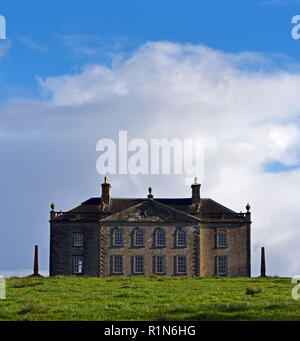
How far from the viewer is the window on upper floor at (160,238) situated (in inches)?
2404

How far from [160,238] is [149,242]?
1109mm

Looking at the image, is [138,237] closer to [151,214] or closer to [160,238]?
[160,238]

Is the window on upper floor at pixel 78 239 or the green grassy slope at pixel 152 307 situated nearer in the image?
the green grassy slope at pixel 152 307

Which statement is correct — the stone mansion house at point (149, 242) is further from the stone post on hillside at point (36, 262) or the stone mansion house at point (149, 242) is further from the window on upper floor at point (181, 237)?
the stone post on hillside at point (36, 262)

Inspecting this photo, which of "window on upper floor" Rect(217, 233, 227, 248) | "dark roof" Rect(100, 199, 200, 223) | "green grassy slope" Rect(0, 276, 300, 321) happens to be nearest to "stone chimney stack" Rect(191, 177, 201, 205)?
"dark roof" Rect(100, 199, 200, 223)

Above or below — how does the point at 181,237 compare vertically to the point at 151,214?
below

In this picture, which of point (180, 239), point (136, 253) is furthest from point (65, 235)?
point (180, 239)

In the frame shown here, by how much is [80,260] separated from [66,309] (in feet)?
133

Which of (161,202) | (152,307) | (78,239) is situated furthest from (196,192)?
(152,307)

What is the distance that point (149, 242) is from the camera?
60938mm

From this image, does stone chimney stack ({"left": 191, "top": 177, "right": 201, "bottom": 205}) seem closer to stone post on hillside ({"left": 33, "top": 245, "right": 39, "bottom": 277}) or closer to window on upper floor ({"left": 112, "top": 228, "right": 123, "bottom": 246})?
window on upper floor ({"left": 112, "top": 228, "right": 123, "bottom": 246})

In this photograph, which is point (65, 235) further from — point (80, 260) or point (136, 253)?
point (136, 253)

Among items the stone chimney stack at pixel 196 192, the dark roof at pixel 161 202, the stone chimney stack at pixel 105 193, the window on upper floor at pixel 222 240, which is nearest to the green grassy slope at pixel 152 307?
the window on upper floor at pixel 222 240
